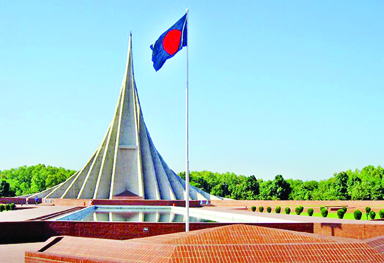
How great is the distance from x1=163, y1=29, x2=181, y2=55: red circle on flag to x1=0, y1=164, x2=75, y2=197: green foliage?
3325cm

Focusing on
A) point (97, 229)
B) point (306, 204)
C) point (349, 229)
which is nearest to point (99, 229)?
point (97, 229)

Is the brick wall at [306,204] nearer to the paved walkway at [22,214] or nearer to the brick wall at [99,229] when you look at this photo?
the paved walkway at [22,214]

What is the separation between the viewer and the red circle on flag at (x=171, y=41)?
37.0ft

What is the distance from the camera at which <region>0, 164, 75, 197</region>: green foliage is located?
51688 millimetres

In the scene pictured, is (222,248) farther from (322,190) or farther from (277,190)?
(322,190)

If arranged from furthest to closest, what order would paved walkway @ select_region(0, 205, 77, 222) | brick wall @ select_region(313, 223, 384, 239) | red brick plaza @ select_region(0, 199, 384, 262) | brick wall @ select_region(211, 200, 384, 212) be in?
brick wall @ select_region(211, 200, 384, 212) → paved walkway @ select_region(0, 205, 77, 222) → brick wall @ select_region(313, 223, 384, 239) → red brick plaza @ select_region(0, 199, 384, 262)

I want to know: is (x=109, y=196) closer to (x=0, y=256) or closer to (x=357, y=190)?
(x=357, y=190)

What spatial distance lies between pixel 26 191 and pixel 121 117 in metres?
33.1

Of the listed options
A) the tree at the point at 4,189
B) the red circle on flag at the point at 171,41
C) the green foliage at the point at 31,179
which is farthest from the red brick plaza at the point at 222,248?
the green foliage at the point at 31,179

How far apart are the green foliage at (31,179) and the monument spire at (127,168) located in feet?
42.3

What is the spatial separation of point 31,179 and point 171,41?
56.8m

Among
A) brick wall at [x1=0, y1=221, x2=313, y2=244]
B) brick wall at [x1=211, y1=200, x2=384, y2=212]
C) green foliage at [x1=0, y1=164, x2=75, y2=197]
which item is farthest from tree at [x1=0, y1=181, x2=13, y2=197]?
brick wall at [x1=0, y1=221, x2=313, y2=244]

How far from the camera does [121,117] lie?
32969 mm

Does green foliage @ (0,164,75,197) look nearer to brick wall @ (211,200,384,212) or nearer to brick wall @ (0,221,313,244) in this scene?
brick wall @ (211,200,384,212)
